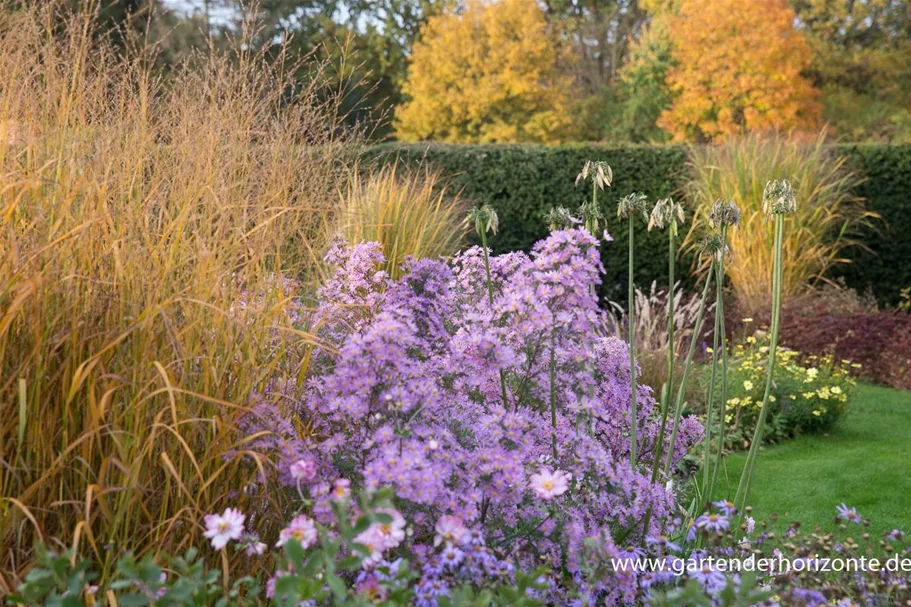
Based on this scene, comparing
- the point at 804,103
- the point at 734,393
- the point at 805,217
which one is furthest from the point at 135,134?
the point at 804,103

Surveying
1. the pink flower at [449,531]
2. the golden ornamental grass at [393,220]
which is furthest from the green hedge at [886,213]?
the pink flower at [449,531]

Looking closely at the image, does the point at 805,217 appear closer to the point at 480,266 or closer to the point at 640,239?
the point at 640,239

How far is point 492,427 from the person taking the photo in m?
2.06

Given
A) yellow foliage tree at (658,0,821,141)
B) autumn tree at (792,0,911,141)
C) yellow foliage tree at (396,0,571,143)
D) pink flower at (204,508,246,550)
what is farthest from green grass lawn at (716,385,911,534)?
autumn tree at (792,0,911,141)

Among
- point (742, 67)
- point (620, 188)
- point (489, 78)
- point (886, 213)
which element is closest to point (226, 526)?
point (620, 188)

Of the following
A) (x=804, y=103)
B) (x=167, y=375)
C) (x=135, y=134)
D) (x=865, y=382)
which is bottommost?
(x=865, y=382)

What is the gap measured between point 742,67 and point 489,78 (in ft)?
16.5

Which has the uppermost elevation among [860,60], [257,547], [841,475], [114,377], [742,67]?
[860,60]

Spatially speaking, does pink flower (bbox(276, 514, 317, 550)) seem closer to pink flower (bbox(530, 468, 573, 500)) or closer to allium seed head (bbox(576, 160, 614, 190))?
pink flower (bbox(530, 468, 573, 500))

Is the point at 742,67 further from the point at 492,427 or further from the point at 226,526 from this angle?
the point at 226,526

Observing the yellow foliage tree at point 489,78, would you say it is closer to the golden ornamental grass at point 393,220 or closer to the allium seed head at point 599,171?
the golden ornamental grass at point 393,220

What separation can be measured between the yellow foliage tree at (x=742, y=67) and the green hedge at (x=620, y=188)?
6982 mm

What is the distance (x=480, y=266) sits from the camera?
287 centimetres

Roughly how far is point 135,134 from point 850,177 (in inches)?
303
